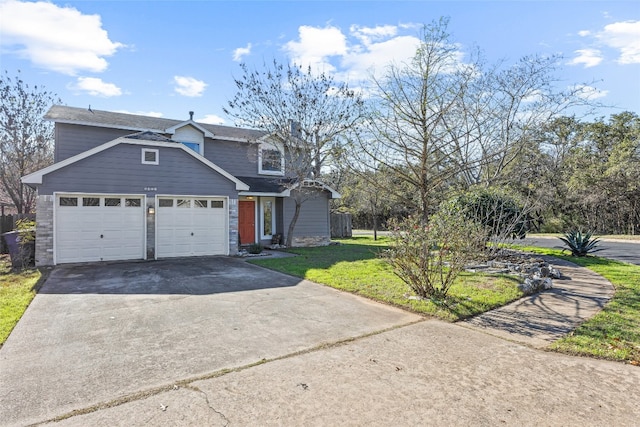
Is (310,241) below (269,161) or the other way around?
below

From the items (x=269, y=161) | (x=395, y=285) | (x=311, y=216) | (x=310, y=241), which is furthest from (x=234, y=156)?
(x=395, y=285)

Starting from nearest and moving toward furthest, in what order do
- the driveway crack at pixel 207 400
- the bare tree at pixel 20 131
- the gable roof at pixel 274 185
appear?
the driveway crack at pixel 207 400, the gable roof at pixel 274 185, the bare tree at pixel 20 131

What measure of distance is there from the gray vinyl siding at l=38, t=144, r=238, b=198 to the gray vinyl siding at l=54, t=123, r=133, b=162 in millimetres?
3633

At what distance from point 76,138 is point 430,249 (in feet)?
47.5

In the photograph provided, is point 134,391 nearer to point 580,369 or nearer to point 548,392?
point 548,392

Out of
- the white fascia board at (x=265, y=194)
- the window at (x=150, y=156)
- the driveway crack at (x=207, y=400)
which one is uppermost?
the window at (x=150, y=156)

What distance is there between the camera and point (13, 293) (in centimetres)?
754

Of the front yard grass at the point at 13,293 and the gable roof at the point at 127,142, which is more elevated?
the gable roof at the point at 127,142

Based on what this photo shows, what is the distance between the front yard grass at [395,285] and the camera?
618cm

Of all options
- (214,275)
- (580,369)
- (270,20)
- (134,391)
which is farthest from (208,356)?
(270,20)

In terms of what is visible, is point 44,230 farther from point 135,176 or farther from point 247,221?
point 247,221

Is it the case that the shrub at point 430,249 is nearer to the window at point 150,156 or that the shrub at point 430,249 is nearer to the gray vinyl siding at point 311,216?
the window at point 150,156

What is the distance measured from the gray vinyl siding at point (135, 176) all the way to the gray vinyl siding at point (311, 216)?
3.91 m

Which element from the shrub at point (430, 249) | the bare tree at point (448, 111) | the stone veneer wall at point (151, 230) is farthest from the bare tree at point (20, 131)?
the shrub at point (430, 249)
